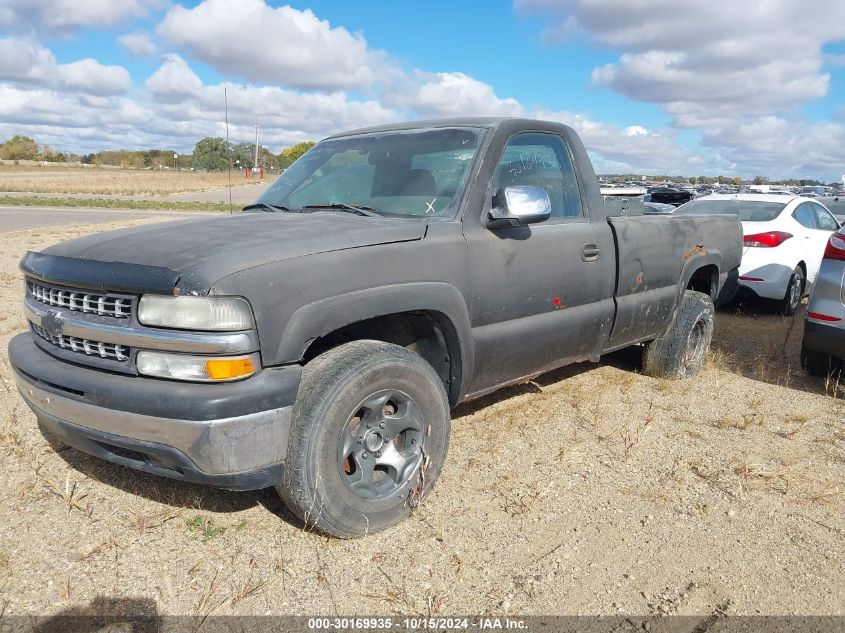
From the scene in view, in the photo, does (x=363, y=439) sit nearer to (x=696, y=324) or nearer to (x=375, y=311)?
(x=375, y=311)

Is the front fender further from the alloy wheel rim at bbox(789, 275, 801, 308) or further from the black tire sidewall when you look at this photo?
the alloy wheel rim at bbox(789, 275, 801, 308)

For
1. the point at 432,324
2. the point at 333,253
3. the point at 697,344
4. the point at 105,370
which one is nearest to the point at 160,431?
the point at 105,370

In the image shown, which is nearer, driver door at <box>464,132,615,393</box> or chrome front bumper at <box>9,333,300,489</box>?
chrome front bumper at <box>9,333,300,489</box>

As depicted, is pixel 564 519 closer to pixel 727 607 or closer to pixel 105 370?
pixel 727 607

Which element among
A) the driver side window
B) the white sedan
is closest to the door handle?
the driver side window

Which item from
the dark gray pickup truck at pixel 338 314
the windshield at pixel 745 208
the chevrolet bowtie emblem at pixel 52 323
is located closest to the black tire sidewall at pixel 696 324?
the dark gray pickup truck at pixel 338 314

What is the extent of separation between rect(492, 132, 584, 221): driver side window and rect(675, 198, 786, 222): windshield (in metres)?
5.00

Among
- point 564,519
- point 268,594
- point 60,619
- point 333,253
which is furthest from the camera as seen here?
point 564,519

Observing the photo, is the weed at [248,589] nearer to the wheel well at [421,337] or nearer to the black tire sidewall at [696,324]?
the wheel well at [421,337]

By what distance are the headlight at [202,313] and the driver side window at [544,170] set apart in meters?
1.70

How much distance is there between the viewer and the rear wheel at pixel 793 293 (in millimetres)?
8047

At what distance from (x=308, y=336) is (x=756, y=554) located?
2.12 metres

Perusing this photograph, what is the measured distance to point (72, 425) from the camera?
2623mm

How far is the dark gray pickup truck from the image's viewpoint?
2416 millimetres
